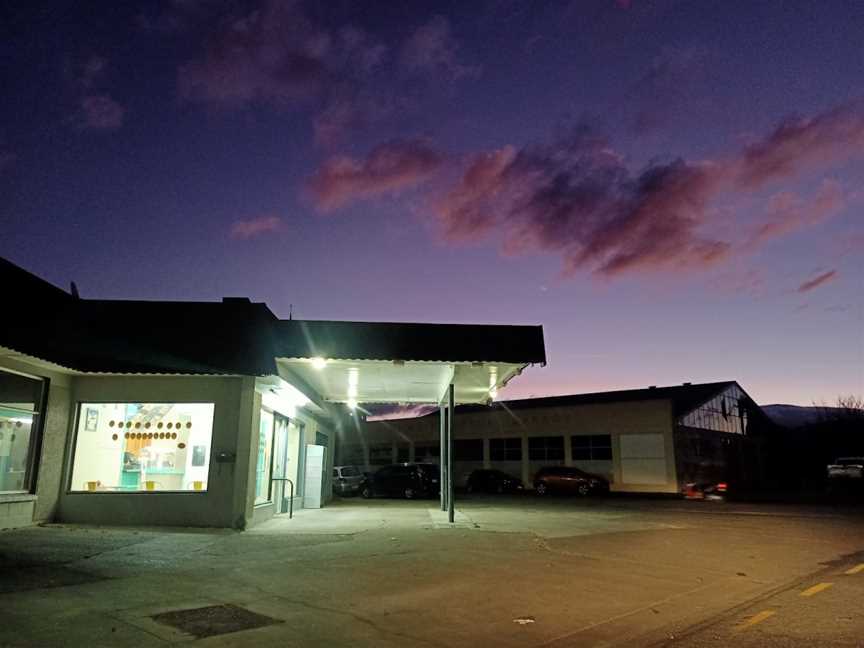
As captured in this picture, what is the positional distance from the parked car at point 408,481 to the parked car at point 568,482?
8063mm

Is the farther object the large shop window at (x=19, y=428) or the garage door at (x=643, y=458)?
the garage door at (x=643, y=458)

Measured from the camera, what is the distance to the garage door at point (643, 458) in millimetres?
37031

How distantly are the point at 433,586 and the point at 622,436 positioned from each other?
3256 centimetres

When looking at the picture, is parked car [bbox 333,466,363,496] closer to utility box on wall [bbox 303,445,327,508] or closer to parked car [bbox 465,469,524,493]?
parked car [bbox 465,469,524,493]

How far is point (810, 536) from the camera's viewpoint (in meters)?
14.8

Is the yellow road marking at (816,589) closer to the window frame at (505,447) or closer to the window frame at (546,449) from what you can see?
the window frame at (546,449)

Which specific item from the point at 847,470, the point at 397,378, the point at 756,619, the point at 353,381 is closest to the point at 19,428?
the point at 353,381

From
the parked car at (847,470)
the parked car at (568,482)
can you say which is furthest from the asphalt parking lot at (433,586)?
the parked car at (847,470)

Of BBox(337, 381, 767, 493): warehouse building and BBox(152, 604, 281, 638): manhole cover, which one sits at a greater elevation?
BBox(337, 381, 767, 493): warehouse building

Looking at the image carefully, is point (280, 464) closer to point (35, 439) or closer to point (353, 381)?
point (353, 381)

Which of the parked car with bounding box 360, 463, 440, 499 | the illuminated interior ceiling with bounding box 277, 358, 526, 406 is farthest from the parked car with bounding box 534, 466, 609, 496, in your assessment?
the illuminated interior ceiling with bounding box 277, 358, 526, 406

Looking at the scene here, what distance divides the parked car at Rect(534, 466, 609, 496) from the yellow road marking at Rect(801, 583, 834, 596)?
25242mm

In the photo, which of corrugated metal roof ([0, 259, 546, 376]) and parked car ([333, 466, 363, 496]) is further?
parked car ([333, 466, 363, 496])

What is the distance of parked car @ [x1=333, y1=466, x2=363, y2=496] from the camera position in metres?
31.5
